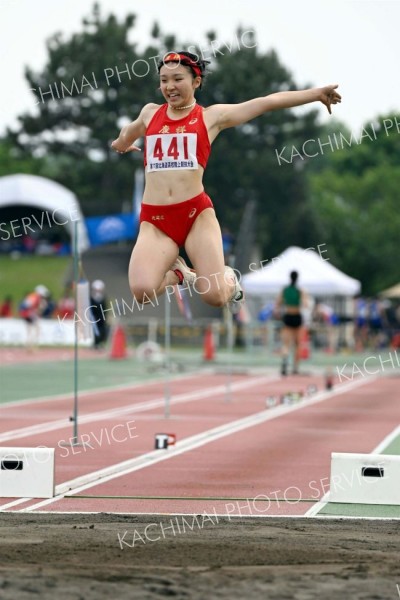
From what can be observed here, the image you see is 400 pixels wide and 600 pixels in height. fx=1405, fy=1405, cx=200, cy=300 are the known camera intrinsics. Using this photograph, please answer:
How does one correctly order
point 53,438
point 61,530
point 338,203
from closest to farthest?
point 61,530
point 53,438
point 338,203

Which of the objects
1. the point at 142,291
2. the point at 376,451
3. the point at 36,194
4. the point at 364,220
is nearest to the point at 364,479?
the point at 142,291

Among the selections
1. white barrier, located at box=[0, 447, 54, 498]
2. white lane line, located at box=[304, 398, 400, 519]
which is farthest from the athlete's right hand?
white lane line, located at box=[304, 398, 400, 519]

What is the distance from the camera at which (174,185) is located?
1098 centimetres

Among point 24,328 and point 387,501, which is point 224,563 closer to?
point 387,501

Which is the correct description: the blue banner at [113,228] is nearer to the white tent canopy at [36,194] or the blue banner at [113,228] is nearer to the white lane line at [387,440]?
the white tent canopy at [36,194]

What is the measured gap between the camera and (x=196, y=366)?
39188 mm

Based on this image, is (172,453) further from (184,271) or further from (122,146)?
(122,146)

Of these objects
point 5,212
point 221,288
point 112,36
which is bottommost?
point 221,288

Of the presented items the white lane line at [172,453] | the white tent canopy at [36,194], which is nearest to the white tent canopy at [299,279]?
the white lane line at [172,453]

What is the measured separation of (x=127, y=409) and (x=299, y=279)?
19951 millimetres

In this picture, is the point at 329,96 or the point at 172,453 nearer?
the point at 329,96

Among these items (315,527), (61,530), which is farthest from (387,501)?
(61,530)

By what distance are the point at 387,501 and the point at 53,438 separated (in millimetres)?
6868

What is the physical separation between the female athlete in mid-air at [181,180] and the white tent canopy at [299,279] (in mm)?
30895
